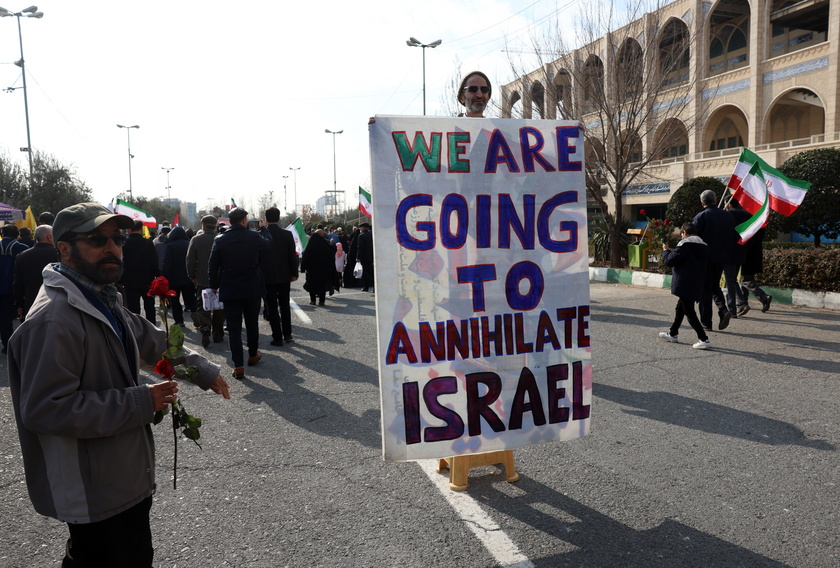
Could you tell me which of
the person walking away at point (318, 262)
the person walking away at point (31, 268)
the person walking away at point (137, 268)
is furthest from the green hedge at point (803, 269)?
the person walking away at point (31, 268)

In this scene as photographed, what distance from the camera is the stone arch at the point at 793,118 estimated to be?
99.9 feet

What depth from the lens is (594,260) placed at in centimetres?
2023

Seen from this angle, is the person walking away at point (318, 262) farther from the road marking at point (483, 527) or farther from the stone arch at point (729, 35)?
the stone arch at point (729, 35)

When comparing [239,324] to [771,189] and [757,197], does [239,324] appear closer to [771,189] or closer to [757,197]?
[757,197]

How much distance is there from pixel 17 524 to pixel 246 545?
4.66 ft

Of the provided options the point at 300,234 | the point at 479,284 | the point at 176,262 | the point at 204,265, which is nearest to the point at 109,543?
the point at 479,284

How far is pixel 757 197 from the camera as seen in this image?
29.6ft

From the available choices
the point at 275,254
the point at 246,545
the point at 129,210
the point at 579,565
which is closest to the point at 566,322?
the point at 579,565

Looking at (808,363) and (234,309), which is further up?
(234,309)

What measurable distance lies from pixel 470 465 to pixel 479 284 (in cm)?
Answer: 119

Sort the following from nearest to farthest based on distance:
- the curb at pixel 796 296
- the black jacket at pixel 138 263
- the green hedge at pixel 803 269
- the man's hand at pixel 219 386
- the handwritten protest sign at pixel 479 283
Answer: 1. the man's hand at pixel 219 386
2. the handwritten protest sign at pixel 479 283
3. the black jacket at pixel 138 263
4. the curb at pixel 796 296
5. the green hedge at pixel 803 269

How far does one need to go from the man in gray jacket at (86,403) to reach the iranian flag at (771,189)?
9004 millimetres

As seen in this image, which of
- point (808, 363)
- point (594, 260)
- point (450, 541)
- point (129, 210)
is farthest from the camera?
point (594, 260)

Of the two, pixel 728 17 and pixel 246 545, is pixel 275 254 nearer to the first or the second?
pixel 246 545
